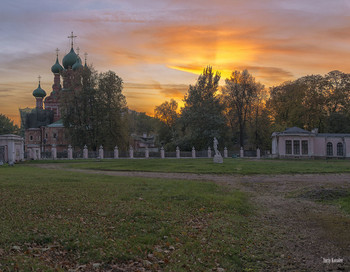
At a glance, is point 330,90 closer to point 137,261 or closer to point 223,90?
point 223,90

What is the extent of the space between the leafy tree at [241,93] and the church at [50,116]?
30664 mm

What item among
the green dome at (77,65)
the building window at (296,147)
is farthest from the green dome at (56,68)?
the building window at (296,147)

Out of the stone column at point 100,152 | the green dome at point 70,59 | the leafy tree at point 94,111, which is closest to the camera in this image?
the stone column at point 100,152

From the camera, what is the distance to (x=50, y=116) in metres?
73.1

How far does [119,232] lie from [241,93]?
56275 millimetres

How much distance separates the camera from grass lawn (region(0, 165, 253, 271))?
586 centimetres

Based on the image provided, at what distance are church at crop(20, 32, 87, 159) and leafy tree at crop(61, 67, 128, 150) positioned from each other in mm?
14057

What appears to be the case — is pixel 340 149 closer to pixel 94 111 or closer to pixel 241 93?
pixel 241 93

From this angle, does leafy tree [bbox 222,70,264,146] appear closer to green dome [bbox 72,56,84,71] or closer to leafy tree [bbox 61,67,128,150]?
leafy tree [bbox 61,67,128,150]

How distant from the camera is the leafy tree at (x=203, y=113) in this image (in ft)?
179

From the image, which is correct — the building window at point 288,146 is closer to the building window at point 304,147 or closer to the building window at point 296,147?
the building window at point 296,147

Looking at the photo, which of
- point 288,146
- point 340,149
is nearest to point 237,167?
point 288,146

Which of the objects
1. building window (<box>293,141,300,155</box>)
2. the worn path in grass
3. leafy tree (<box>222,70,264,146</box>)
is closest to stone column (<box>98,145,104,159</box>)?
leafy tree (<box>222,70,264,146</box>)

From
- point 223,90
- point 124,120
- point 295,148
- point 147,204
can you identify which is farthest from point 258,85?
point 147,204
